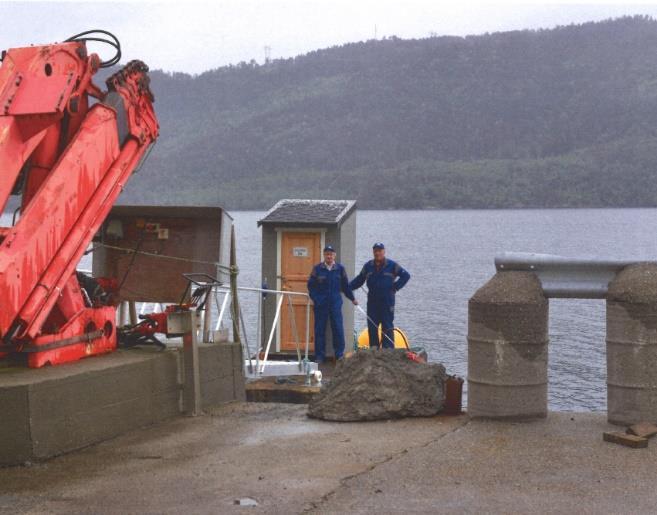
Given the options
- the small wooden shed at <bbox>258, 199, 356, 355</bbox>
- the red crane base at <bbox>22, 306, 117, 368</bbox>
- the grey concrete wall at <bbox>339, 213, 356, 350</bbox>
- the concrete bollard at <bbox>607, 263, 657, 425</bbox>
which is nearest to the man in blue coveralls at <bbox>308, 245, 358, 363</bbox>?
the grey concrete wall at <bbox>339, 213, 356, 350</bbox>

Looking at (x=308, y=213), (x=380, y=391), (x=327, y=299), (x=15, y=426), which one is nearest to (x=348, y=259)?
(x=308, y=213)

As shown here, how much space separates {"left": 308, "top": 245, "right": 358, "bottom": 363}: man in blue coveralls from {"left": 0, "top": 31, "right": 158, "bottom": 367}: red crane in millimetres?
5720

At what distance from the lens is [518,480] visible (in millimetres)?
7285

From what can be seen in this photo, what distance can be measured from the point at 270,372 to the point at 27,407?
7759 mm

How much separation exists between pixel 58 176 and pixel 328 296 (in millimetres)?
7377

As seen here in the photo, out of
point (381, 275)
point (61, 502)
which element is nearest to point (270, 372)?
point (381, 275)

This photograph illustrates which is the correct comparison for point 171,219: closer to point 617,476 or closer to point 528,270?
point 528,270

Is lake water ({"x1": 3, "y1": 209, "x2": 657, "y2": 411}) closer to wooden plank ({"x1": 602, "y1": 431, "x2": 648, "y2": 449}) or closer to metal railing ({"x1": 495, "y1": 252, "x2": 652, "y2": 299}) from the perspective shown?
metal railing ({"x1": 495, "y1": 252, "x2": 652, "y2": 299})

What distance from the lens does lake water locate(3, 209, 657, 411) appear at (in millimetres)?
30516

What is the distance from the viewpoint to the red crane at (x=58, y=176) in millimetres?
8094

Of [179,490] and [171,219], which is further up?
[171,219]

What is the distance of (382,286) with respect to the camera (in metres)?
14.7

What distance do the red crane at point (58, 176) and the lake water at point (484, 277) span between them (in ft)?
55.8

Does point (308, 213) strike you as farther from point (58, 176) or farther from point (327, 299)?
point (58, 176)
